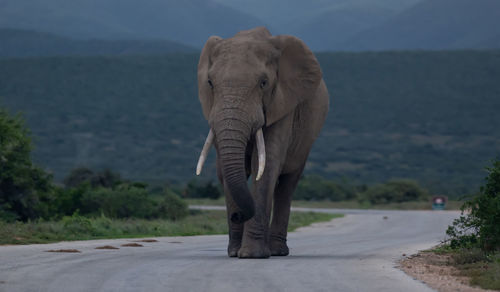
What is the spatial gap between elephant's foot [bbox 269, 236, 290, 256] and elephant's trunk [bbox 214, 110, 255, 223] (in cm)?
235

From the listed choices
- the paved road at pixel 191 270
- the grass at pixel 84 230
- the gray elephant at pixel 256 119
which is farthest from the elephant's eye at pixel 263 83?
the grass at pixel 84 230

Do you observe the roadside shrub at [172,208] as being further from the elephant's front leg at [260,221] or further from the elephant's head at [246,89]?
the elephant's front leg at [260,221]

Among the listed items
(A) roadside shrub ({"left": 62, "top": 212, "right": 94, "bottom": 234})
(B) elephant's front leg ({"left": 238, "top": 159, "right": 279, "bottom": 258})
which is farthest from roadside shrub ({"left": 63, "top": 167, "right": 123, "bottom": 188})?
(B) elephant's front leg ({"left": 238, "top": 159, "right": 279, "bottom": 258})

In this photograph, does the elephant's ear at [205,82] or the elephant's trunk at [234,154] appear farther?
the elephant's ear at [205,82]

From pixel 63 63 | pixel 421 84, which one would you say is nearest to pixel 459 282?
pixel 421 84

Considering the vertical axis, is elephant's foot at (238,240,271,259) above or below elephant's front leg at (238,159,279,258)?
below

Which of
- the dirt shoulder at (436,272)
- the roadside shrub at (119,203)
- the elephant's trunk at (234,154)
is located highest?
the elephant's trunk at (234,154)

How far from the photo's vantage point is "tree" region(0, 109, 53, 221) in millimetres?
28453

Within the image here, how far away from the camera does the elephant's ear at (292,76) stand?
15.8 metres

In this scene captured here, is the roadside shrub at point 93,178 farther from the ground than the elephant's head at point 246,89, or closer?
closer

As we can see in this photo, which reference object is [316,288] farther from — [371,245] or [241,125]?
[371,245]

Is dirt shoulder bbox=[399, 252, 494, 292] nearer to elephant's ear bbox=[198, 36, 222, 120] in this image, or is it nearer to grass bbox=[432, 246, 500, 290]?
grass bbox=[432, 246, 500, 290]

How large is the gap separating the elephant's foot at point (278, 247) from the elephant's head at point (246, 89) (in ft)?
6.06

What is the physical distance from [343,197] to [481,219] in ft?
199
